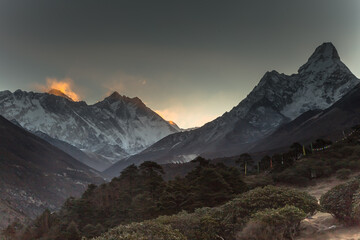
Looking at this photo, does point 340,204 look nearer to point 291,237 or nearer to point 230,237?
point 291,237

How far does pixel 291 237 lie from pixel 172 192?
21151mm

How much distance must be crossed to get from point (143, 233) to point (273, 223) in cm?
545

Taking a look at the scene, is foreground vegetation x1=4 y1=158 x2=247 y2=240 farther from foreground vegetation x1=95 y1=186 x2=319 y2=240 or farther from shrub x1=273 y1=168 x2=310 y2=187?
foreground vegetation x1=95 y1=186 x2=319 y2=240

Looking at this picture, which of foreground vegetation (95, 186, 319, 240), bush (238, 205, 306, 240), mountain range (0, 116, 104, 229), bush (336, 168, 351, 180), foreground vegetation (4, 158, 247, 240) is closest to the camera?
foreground vegetation (95, 186, 319, 240)

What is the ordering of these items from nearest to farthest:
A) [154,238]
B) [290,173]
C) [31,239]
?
[154,238] < [290,173] < [31,239]

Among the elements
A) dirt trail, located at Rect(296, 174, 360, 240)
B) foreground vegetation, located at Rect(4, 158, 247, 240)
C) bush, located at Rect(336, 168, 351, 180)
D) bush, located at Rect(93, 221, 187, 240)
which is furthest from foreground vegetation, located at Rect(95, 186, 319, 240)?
bush, located at Rect(336, 168, 351, 180)

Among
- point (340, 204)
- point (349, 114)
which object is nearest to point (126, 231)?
point (340, 204)

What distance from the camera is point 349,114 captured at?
6732 inches

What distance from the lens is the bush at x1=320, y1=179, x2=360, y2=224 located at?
41.9 ft

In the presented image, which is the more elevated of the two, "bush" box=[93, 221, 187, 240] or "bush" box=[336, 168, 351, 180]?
"bush" box=[336, 168, 351, 180]

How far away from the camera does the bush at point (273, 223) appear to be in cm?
1204

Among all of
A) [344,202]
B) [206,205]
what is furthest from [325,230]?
[206,205]

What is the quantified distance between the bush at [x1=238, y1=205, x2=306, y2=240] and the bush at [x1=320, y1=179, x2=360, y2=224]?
232cm

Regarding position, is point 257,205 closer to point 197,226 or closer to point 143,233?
point 197,226
